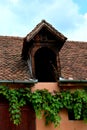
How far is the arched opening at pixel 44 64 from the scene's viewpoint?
14.2 meters

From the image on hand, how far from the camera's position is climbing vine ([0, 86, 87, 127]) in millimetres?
12008

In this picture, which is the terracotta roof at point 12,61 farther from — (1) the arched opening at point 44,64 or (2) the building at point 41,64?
(1) the arched opening at point 44,64

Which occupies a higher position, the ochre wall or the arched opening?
the arched opening

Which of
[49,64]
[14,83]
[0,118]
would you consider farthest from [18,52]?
[0,118]

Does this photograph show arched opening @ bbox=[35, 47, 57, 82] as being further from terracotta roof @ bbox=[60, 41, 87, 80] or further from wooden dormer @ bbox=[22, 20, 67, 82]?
terracotta roof @ bbox=[60, 41, 87, 80]

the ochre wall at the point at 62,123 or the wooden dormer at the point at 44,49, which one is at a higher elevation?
the wooden dormer at the point at 44,49

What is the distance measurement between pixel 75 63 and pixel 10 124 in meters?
4.39

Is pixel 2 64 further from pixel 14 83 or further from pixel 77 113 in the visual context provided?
pixel 77 113

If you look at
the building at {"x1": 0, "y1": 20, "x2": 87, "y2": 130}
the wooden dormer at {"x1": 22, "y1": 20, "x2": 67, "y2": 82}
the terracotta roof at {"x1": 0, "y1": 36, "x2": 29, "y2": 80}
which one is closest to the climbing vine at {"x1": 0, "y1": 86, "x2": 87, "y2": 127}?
the building at {"x1": 0, "y1": 20, "x2": 87, "y2": 130}

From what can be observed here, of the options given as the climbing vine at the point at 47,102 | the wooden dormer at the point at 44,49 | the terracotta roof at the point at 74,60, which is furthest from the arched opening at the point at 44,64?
the climbing vine at the point at 47,102

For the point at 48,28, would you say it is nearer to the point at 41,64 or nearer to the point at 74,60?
the point at 41,64

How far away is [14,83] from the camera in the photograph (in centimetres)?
1232

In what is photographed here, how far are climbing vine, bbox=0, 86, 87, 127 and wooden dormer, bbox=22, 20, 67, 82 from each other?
1.03 m

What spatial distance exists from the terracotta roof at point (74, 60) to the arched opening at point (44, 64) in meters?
0.55
